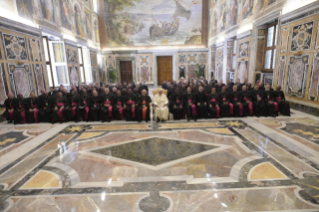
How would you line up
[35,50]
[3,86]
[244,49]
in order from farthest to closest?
[244,49] < [35,50] < [3,86]

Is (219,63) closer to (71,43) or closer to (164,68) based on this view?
(164,68)

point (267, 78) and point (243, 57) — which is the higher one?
point (243, 57)

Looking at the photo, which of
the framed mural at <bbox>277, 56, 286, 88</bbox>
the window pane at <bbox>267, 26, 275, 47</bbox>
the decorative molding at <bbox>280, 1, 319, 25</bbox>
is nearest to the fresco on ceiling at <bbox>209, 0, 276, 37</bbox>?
the window pane at <bbox>267, 26, 275, 47</bbox>

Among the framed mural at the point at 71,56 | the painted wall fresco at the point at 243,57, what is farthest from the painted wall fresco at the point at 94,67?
the painted wall fresco at the point at 243,57

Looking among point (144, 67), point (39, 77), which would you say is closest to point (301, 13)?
point (39, 77)

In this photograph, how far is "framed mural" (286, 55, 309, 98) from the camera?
6820 mm

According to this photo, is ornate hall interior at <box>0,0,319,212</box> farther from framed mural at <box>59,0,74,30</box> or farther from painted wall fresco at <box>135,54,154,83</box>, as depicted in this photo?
painted wall fresco at <box>135,54,154,83</box>

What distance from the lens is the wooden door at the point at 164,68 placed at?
18500 millimetres

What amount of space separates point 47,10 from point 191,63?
41.5 feet

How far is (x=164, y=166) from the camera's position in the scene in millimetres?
3629

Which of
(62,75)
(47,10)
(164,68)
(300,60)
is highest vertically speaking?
(47,10)

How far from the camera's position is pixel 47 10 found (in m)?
9.12

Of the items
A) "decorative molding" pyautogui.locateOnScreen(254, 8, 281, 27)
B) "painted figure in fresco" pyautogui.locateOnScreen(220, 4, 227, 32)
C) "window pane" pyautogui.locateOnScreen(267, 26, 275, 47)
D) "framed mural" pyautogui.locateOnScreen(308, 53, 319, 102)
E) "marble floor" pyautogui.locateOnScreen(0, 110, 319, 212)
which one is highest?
"painted figure in fresco" pyautogui.locateOnScreen(220, 4, 227, 32)

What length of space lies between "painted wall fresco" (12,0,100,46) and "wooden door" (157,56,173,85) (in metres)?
6.49
